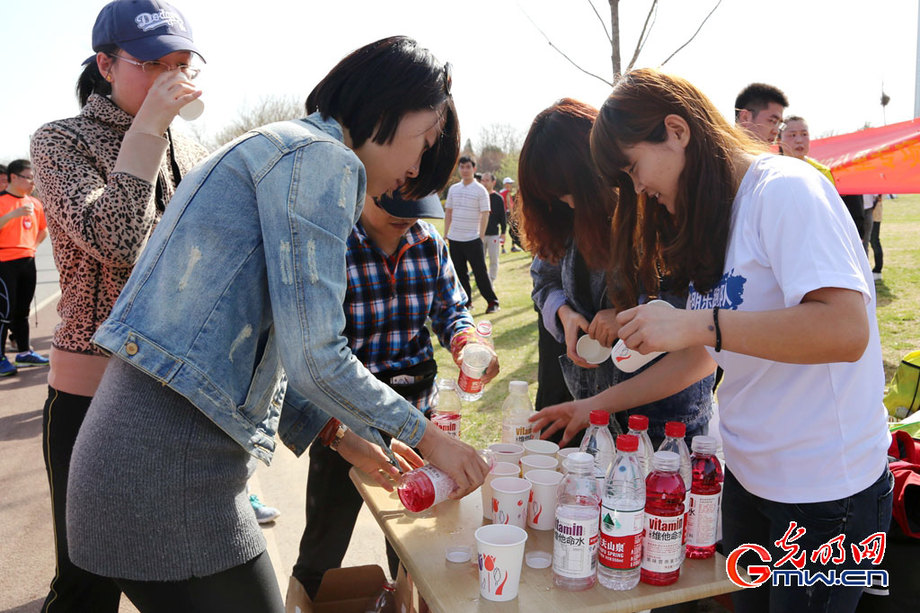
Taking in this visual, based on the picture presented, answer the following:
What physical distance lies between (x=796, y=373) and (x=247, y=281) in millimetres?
1277

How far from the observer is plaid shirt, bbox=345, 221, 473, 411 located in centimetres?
244

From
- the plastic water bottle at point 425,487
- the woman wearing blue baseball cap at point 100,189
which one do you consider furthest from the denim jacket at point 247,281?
the woman wearing blue baseball cap at point 100,189

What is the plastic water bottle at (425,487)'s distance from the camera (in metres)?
1.62

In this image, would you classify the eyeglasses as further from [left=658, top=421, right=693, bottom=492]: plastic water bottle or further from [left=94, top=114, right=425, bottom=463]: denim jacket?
[left=658, top=421, right=693, bottom=492]: plastic water bottle

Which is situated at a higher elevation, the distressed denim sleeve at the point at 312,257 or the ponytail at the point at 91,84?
the ponytail at the point at 91,84

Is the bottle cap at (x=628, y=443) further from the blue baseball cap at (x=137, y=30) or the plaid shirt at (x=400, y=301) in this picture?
the blue baseball cap at (x=137, y=30)

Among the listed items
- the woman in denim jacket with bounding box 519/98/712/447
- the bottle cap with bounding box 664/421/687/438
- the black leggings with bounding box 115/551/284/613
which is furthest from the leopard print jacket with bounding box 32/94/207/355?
the bottle cap with bounding box 664/421/687/438

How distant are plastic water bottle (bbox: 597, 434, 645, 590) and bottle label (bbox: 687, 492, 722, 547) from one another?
0.54ft

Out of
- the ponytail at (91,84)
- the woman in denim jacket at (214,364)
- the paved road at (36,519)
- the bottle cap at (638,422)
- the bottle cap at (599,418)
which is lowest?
the paved road at (36,519)

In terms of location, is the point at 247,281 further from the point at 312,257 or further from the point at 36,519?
the point at 36,519

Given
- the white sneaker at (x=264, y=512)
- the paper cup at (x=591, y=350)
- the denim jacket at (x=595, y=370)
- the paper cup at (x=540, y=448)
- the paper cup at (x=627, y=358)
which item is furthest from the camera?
the white sneaker at (x=264, y=512)

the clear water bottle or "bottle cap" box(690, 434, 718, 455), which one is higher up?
"bottle cap" box(690, 434, 718, 455)

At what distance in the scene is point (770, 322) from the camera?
4.66 ft

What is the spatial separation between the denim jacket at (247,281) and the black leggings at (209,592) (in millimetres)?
278
